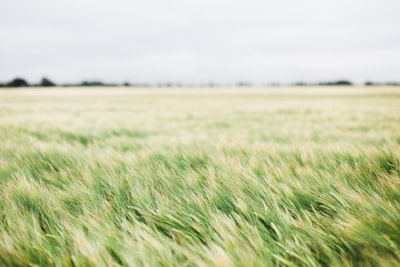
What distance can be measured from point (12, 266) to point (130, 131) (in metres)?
5.51

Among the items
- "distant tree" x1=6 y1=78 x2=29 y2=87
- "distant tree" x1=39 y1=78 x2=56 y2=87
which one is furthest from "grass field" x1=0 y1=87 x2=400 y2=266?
"distant tree" x1=6 y1=78 x2=29 y2=87

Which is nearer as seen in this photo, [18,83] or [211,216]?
[211,216]

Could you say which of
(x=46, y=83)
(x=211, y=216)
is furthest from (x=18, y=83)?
(x=211, y=216)

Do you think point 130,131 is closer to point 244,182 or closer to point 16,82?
point 244,182

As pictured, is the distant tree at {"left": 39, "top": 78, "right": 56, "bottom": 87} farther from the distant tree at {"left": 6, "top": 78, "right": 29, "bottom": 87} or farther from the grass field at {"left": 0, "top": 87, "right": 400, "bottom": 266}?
the grass field at {"left": 0, "top": 87, "right": 400, "bottom": 266}

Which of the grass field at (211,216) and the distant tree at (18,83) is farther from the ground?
the distant tree at (18,83)

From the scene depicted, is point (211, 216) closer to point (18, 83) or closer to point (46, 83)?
point (46, 83)

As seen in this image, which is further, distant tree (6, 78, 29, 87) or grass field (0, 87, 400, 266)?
distant tree (6, 78, 29, 87)

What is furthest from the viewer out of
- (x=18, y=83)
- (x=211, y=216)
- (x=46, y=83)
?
(x=18, y=83)

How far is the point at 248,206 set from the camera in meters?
1.18

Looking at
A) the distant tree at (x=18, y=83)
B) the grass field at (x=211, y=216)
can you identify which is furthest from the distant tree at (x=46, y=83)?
the grass field at (x=211, y=216)

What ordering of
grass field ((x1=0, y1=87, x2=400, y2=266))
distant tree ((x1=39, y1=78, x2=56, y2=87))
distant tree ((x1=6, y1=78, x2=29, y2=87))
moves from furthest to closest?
distant tree ((x1=6, y1=78, x2=29, y2=87)) < distant tree ((x1=39, y1=78, x2=56, y2=87)) < grass field ((x1=0, y1=87, x2=400, y2=266))

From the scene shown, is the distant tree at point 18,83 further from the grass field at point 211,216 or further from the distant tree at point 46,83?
the grass field at point 211,216

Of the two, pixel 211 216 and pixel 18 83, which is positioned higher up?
pixel 18 83
